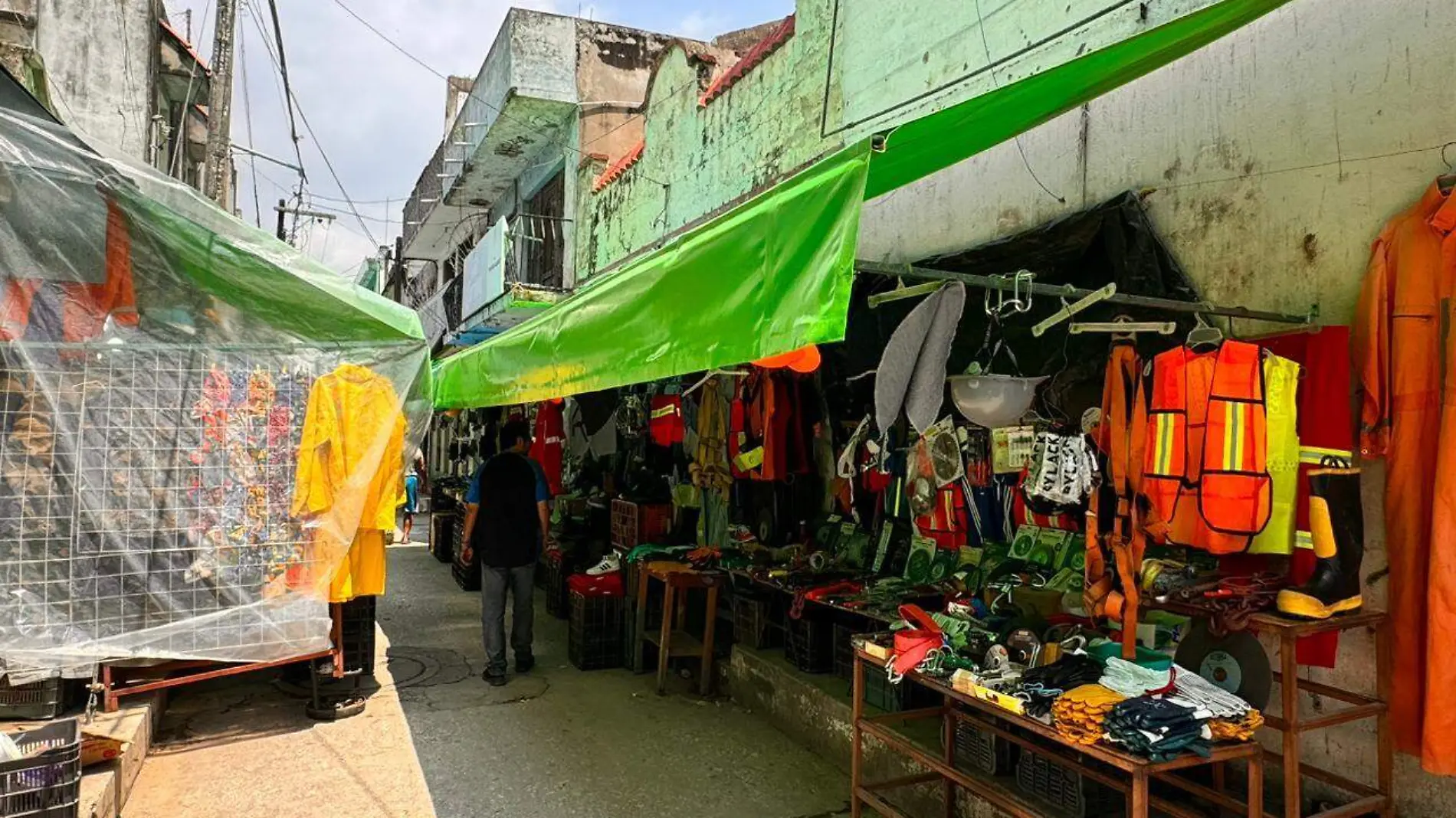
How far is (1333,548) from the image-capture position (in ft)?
11.0

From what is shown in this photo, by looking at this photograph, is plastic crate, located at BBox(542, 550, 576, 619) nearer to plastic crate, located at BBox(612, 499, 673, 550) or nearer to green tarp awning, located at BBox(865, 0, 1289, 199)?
plastic crate, located at BBox(612, 499, 673, 550)

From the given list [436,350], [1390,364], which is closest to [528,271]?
[436,350]

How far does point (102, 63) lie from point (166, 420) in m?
9.41

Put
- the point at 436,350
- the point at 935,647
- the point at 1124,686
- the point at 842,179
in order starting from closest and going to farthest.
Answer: the point at 842,179 → the point at 1124,686 → the point at 935,647 → the point at 436,350

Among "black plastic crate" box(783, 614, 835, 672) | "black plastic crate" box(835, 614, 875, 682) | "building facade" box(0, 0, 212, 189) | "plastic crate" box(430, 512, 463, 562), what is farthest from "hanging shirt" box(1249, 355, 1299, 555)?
"building facade" box(0, 0, 212, 189)

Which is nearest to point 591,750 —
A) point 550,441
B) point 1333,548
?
point 1333,548

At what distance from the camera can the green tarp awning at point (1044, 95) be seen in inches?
121

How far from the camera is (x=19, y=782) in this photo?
3395 millimetres

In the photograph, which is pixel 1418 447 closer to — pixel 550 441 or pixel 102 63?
pixel 550 441

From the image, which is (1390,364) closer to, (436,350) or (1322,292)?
(1322,292)

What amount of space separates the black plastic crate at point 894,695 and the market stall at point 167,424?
3368 mm

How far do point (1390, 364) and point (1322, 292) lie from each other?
501 mm

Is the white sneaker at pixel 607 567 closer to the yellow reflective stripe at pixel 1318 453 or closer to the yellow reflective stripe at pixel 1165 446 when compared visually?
the yellow reflective stripe at pixel 1165 446

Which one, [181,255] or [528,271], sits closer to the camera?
[181,255]
